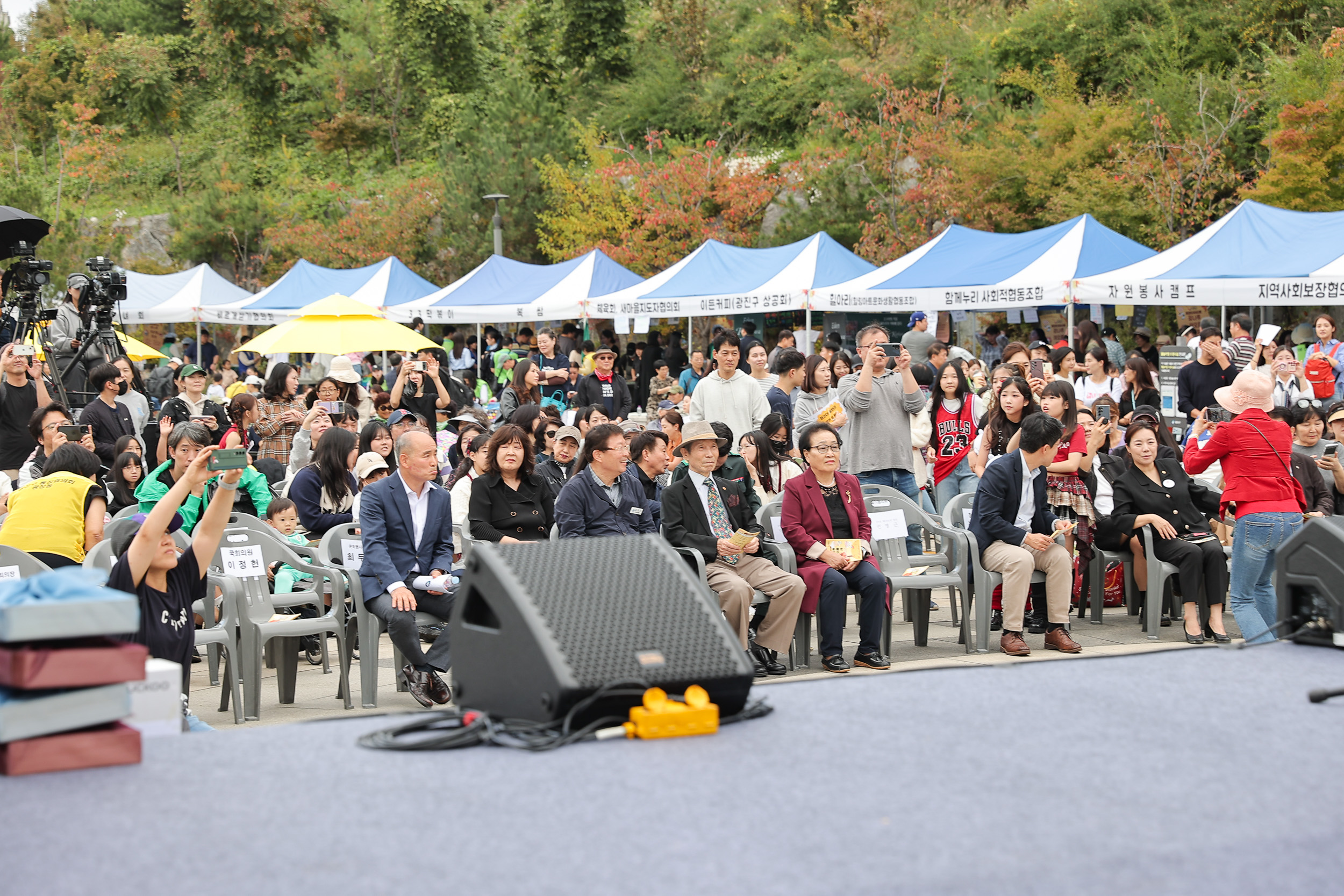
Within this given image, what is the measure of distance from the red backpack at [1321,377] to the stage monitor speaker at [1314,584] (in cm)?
760

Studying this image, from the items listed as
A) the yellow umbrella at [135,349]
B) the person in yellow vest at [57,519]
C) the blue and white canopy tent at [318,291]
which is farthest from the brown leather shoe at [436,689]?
the blue and white canopy tent at [318,291]

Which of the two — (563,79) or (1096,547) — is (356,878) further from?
(563,79)

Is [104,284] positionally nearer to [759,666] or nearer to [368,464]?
[368,464]

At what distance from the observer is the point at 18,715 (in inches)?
108

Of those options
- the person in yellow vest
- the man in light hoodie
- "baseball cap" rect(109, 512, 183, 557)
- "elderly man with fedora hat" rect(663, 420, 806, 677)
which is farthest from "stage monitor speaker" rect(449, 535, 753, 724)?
the man in light hoodie

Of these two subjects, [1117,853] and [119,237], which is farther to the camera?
[119,237]

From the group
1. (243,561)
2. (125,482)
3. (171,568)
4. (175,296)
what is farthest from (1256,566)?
(175,296)

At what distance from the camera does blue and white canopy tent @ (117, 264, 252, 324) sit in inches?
956

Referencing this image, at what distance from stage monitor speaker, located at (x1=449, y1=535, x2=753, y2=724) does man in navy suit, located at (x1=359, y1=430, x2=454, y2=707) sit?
288cm

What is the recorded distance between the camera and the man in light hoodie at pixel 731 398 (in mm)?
9062

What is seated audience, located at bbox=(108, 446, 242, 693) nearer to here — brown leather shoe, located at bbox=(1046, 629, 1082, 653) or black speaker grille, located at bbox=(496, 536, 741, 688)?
black speaker grille, located at bbox=(496, 536, 741, 688)

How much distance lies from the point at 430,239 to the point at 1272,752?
33.0 meters

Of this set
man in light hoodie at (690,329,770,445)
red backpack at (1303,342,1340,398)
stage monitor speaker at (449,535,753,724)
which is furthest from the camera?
red backpack at (1303,342,1340,398)

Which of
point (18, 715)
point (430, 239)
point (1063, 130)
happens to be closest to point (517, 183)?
point (430, 239)
